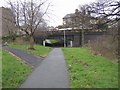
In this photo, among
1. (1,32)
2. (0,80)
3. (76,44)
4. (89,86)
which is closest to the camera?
(89,86)

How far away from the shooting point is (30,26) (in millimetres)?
38281

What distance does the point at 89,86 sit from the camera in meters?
11.4

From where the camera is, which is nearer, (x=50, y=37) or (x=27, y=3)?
(x=27, y=3)

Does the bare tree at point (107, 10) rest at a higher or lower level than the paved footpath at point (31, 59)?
higher

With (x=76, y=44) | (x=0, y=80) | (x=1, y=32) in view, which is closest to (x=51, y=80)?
(x=0, y=80)

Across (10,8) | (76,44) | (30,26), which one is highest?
(10,8)

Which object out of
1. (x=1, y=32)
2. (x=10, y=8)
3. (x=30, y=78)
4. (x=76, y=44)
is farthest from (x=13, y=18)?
(x=76, y=44)

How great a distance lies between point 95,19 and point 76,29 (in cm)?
5445

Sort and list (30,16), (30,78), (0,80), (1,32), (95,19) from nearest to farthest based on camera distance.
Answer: (0,80) < (30,78) < (95,19) < (30,16) < (1,32)

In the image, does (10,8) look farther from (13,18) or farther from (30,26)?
(30,26)

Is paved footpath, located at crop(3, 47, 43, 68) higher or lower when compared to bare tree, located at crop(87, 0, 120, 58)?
lower

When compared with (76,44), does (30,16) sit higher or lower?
higher

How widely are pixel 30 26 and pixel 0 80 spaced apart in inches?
1035

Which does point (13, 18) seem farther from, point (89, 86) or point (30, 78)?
point (89, 86)
